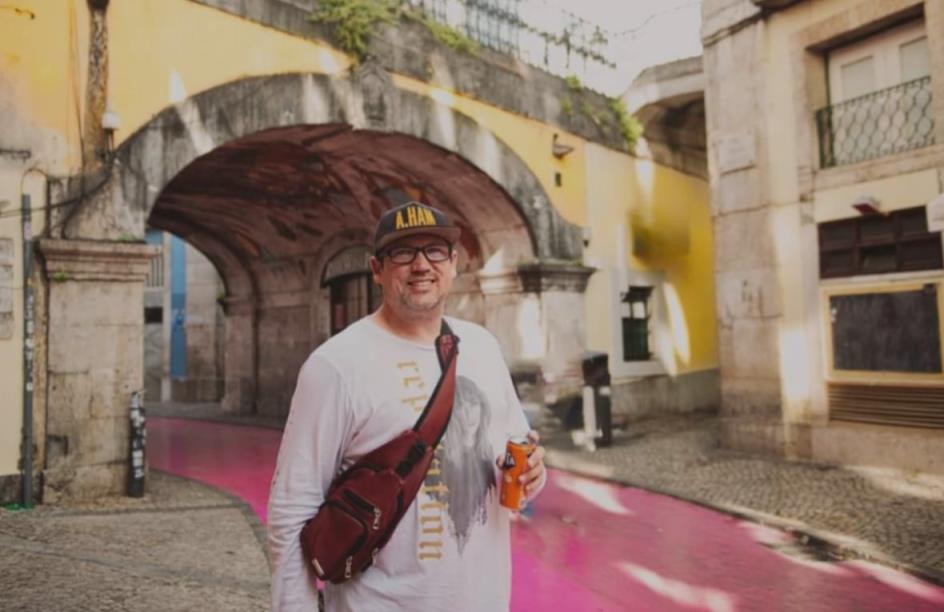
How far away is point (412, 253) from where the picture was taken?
1.96m

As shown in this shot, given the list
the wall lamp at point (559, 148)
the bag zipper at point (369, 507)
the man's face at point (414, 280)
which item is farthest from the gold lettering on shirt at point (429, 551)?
the wall lamp at point (559, 148)

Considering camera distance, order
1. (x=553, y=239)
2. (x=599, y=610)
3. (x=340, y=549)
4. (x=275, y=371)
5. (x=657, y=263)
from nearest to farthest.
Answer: (x=340, y=549)
(x=599, y=610)
(x=553, y=239)
(x=657, y=263)
(x=275, y=371)

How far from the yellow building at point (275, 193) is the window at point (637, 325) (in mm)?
119

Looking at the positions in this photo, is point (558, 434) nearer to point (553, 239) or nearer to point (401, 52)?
point (553, 239)

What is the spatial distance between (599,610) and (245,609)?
2.01 meters

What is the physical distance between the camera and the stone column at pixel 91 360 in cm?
618

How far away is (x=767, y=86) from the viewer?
927 centimetres

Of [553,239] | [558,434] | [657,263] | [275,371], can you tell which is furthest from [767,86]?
[275,371]

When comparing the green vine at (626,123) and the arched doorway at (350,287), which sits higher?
the green vine at (626,123)

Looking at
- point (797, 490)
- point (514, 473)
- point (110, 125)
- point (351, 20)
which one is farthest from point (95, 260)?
point (797, 490)

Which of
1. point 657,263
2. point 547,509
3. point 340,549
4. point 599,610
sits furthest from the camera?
point 657,263

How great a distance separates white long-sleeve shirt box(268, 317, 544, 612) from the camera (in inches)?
68.3

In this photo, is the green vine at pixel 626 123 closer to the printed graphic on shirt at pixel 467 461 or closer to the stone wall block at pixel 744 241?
the stone wall block at pixel 744 241

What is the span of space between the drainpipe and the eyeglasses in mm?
5469
